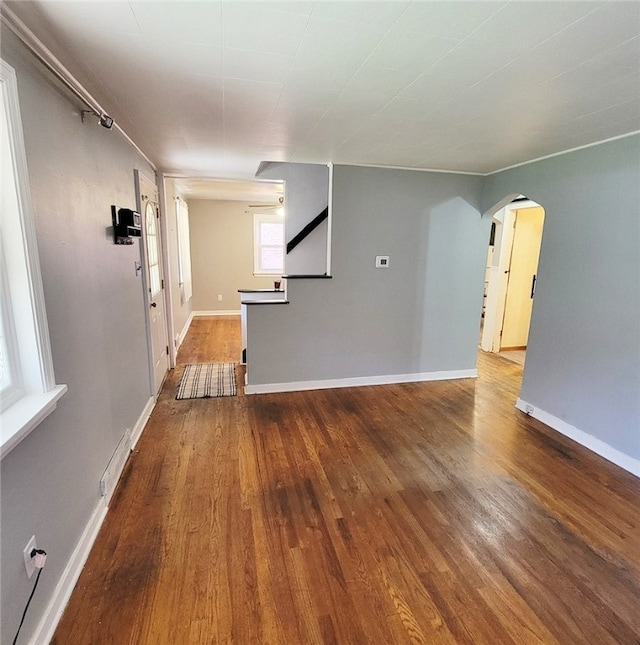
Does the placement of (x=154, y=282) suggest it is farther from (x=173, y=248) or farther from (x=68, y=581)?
(x=68, y=581)

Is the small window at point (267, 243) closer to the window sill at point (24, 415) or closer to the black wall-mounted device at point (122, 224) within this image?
the black wall-mounted device at point (122, 224)

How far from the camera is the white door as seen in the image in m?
3.24

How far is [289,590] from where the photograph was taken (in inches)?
62.5

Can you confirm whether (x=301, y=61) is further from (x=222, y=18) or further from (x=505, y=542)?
(x=505, y=542)

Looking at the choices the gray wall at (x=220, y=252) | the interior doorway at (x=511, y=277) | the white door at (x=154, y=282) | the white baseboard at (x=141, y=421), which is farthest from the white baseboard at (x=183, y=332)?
the interior doorway at (x=511, y=277)

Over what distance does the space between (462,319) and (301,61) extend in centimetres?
330

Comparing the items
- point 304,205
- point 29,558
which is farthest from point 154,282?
point 29,558

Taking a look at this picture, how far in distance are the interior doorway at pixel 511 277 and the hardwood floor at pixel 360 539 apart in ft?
8.14

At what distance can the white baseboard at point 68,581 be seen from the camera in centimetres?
134

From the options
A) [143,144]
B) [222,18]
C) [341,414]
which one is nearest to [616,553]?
[341,414]

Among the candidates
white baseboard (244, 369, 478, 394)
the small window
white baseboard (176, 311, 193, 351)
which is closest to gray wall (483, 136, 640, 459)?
white baseboard (244, 369, 478, 394)

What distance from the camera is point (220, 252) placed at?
7297 mm

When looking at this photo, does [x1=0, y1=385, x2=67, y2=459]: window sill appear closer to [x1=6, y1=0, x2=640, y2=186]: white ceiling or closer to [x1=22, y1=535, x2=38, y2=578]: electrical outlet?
[x1=22, y1=535, x2=38, y2=578]: electrical outlet

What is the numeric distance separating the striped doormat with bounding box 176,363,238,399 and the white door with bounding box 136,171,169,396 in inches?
10.0
